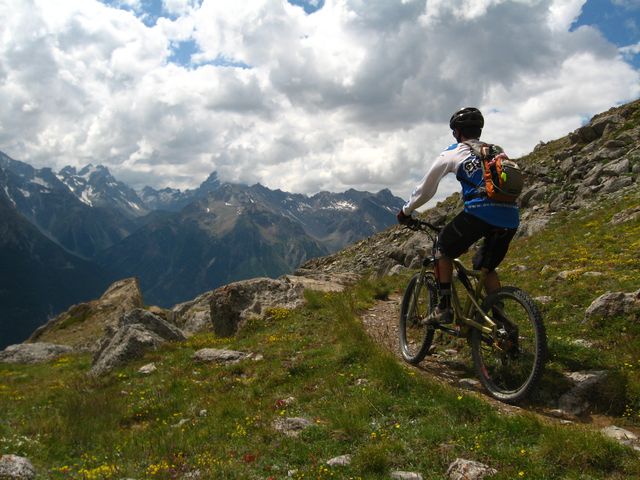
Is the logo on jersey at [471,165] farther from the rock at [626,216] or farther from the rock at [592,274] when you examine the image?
the rock at [626,216]

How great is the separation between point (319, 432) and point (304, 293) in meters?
10.8

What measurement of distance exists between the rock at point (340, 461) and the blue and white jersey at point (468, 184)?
13.2 feet

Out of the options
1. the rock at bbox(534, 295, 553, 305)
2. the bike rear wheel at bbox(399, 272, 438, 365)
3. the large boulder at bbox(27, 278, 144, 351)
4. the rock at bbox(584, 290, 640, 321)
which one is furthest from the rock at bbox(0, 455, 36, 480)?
the large boulder at bbox(27, 278, 144, 351)

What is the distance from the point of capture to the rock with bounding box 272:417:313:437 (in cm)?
705

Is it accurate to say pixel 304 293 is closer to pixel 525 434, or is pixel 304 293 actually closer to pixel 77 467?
pixel 77 467

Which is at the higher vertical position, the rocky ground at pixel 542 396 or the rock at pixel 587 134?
the rock at pixel 587 134

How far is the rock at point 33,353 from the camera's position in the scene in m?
31.1

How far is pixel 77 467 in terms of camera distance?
7359mm

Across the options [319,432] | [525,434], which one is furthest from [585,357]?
[319,432]

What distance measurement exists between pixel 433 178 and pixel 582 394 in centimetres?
398

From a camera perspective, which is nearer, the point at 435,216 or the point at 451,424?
the point at 451,424

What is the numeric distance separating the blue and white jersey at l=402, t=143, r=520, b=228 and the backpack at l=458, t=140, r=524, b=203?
0.41 ft

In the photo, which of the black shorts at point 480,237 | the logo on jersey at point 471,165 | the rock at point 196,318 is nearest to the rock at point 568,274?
the black shorts at point 480,237

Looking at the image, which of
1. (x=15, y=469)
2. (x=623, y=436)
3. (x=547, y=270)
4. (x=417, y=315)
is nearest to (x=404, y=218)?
(x=417, y=315)
